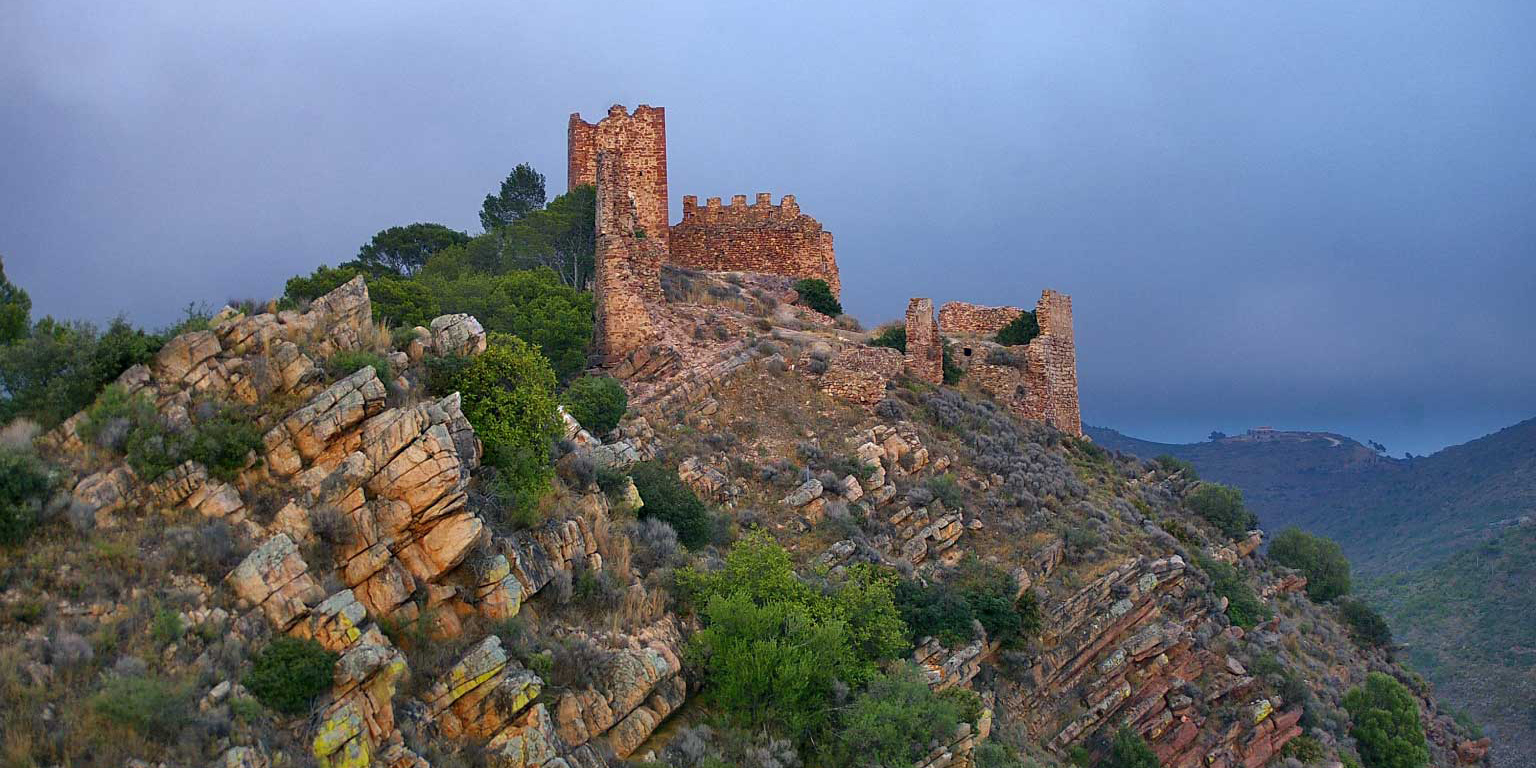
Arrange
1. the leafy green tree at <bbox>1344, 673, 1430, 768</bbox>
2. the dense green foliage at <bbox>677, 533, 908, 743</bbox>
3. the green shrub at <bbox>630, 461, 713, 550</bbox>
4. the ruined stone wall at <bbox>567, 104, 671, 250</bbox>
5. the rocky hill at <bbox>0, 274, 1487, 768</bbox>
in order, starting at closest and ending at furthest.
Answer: the rocky hill at <bbox>0, 274, 1487, 768</bbox>
the dense green foliage at <bbox>677, 533, 908, 743</bbox>
the green shrub at <bbox>630, 461, 713, 550</bbox>
the leafy green tree at <bbox>1344, 673, 1430, 768</bbox>
the ruined stone wall at <bbox>567, 104, 671, 250</bbox>

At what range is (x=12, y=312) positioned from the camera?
76.4 feet

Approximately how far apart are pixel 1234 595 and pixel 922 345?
11.8 meters

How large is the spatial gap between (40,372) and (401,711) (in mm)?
7888

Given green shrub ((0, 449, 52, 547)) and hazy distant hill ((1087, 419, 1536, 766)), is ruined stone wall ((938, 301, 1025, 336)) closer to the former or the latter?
hazy distant hill ((1087, 419, 1536, 766))

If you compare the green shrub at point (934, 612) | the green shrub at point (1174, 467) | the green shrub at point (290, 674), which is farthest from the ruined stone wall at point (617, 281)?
the green shrub at point (1174, 467)

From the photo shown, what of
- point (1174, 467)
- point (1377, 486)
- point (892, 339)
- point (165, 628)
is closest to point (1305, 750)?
point (892, 339)

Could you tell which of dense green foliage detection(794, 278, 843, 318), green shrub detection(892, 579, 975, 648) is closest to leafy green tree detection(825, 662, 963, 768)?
green shrub detection(892, 579, 975, 648)

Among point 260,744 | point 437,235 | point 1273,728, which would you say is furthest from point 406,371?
point 437,235

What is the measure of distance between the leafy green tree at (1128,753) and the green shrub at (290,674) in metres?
18.6

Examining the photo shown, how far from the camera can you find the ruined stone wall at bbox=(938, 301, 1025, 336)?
44062 mm

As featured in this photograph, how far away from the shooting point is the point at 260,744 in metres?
14.3

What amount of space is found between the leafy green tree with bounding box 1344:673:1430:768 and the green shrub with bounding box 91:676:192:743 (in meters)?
30.8

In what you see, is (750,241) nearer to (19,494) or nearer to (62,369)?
(62,369)

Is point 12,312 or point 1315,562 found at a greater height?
point 12,312
